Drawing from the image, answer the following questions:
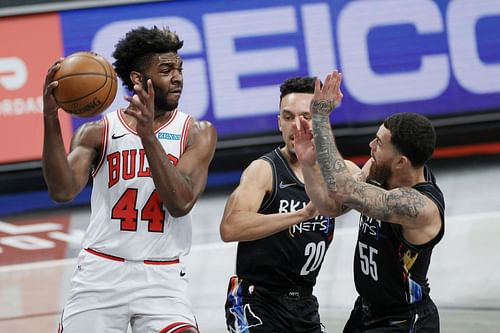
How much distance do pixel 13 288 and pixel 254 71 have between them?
4331 mm

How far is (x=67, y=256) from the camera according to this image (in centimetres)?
1016

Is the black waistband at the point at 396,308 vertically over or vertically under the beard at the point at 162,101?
under

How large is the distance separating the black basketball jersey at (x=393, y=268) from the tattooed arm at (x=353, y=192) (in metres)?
0.22

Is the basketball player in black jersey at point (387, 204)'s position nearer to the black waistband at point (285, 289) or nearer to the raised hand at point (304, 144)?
the raised hand at point (304, 144)

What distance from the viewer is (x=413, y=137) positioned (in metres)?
5.65

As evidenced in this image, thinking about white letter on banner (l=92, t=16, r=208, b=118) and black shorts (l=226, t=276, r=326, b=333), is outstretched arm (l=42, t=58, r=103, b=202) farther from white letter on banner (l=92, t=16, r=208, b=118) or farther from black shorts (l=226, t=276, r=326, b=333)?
white letter on banner (l=92, t=16, r=208, b=118)

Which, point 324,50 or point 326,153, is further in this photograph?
point 324,50

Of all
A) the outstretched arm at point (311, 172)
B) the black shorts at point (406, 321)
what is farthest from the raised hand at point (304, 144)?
the black shorts at point (406, 321)

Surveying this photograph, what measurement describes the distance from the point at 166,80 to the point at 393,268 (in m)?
1.62

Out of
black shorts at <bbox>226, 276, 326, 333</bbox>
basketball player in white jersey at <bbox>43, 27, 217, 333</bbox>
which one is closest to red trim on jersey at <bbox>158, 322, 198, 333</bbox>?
basketball player in white jersey at <bbox>43, 27, 217, 333</bbox>

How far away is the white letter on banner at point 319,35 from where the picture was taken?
12508mm

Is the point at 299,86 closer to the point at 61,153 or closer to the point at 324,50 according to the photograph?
the point at 61,153

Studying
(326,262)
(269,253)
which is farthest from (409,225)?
(326,262)

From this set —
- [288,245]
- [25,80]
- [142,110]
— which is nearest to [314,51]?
[25,80]
